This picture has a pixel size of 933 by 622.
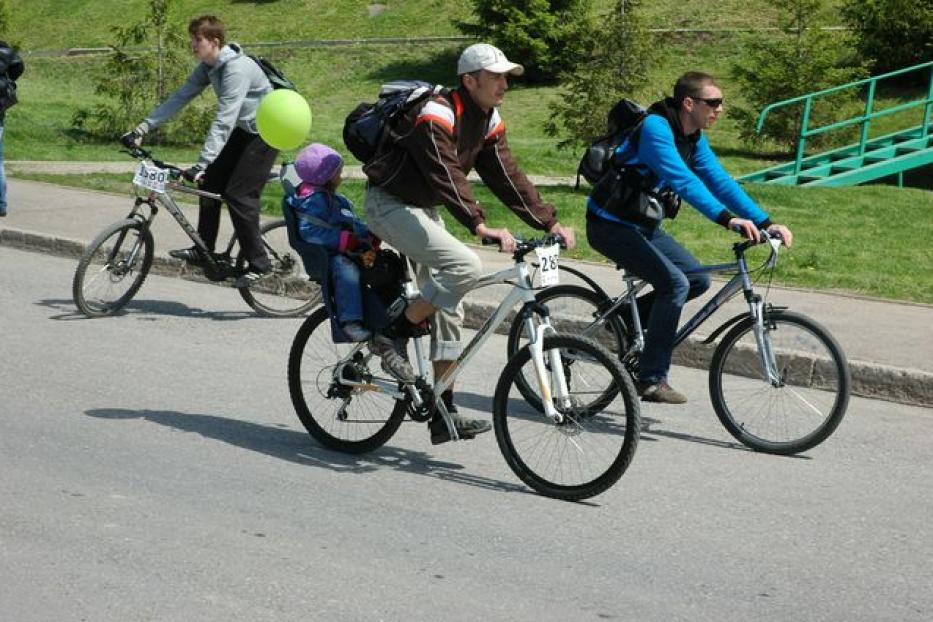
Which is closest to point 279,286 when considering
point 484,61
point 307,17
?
point 484,61

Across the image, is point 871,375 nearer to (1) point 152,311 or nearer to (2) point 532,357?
(2) point 532,357

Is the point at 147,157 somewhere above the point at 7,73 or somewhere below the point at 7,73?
below

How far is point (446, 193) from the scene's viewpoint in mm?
6000

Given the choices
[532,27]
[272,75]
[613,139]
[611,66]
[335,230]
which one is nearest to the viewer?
[335,230]

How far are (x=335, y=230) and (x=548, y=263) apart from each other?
1101mm

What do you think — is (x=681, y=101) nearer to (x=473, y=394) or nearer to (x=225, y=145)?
(x=473, y=394)

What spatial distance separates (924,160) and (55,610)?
16227 millimetres

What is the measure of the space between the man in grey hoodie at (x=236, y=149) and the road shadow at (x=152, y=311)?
0.80ft

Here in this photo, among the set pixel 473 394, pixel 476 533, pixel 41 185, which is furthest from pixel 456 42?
pixel 476 533

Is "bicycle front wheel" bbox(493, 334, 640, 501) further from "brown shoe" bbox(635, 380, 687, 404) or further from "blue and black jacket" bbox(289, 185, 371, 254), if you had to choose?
"brown shoe" bbox(635, 380, 687, 404)

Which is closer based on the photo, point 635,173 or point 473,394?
point 635,173

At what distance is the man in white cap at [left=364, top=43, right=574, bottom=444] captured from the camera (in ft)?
19.7

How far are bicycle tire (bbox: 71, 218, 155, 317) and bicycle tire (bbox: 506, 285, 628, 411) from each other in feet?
9.85

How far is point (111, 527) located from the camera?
5.40 m
